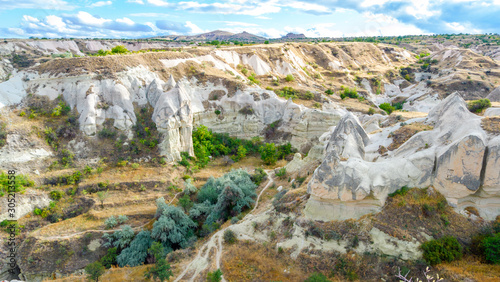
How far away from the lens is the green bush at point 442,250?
12.2 metres

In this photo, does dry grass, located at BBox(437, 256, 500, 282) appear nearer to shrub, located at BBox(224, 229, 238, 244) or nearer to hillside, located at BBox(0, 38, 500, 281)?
hillside, located at BBox(0, 38, 500, 281)

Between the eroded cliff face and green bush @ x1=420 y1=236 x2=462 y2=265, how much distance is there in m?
2.11

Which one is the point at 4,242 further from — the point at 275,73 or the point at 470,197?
the point at 275,73

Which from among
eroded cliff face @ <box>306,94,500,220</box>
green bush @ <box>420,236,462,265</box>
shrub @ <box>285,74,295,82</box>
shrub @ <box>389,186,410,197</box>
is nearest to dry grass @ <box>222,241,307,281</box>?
eroded cliff face @ <box>306,94,500,220</box>

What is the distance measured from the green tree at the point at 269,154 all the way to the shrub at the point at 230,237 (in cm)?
1451

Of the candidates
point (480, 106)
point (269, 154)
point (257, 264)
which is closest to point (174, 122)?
point (269, 154)

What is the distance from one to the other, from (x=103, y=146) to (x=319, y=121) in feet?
78.4

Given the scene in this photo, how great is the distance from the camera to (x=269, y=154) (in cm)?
3075

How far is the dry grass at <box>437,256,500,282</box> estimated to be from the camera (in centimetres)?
1132

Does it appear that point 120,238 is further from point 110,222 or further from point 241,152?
point 241,152

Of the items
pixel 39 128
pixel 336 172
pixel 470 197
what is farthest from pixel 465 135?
pixel 39 128

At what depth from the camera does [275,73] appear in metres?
50.1

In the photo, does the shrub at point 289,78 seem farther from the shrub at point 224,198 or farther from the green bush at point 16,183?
the green bush at point 16,183

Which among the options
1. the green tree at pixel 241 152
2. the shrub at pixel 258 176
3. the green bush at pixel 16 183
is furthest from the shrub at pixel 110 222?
the green tree at pixel 241 152
